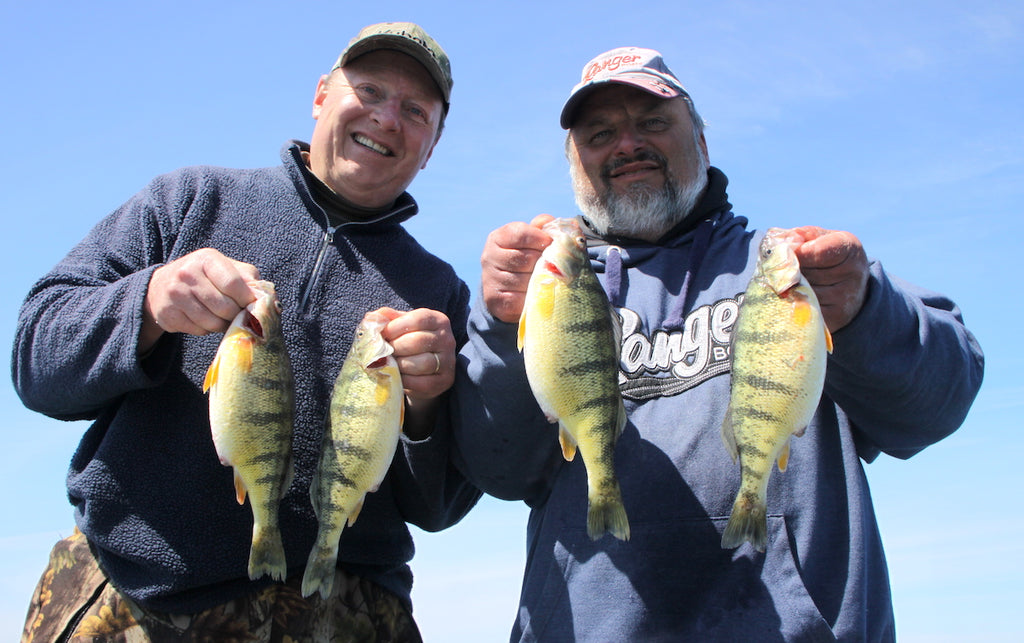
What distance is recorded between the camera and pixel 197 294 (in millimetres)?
3598

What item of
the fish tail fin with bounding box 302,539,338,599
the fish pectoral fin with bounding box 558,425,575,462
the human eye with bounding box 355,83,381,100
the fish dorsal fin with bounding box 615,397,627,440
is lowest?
the fish tail fin with bounding box 302,539,338,599

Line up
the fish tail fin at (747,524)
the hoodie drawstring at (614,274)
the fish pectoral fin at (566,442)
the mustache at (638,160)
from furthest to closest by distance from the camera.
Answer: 1. the mustache at (638,160)
2. the hoodie drawstring at (614,274)
3. the fish pectoral fin at (566,442)
4. the fish tail fin at (747,524)

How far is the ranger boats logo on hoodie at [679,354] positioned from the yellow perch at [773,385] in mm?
476

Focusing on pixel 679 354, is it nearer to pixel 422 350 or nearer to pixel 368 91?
pixel 422 350

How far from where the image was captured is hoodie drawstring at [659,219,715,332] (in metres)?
4.17

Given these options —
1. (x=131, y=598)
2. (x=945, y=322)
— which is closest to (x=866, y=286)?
(x=945, y=322)

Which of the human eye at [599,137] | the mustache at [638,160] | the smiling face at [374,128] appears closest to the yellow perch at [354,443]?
the smiling face at [374,128]

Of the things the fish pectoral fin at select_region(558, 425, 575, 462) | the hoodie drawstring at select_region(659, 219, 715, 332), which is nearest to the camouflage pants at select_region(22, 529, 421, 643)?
the fish pectoral fin at select_region(558, 425, 575, 462)

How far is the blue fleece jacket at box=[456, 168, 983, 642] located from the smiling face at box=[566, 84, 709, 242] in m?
0.58

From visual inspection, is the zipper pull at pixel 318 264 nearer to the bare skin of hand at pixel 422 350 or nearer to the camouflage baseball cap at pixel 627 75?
the bare skin of hand at pixel 422 350

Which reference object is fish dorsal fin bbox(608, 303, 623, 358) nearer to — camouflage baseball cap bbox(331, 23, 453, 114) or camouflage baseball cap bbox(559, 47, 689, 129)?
camouflage baseball cap bbox(559, 47, 689, 129)

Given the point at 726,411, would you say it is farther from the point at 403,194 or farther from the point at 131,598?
the point at 131,598

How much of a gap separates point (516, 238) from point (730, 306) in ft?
3.76

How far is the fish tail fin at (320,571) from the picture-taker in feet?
12.5
